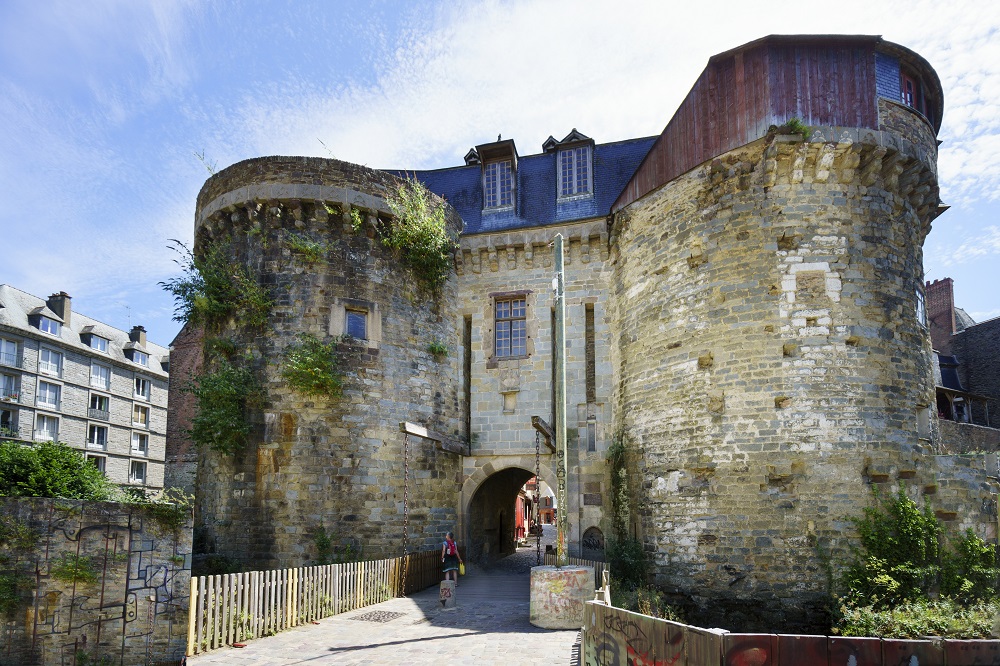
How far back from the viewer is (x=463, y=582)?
15.7 metres

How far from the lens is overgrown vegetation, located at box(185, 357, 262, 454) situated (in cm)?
1443

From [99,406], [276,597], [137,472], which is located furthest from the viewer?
Result: [137,472]

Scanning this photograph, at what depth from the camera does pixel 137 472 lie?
40969mm

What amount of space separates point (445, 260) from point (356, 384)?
3678 mm

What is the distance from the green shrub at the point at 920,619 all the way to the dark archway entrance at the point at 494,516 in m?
8.25

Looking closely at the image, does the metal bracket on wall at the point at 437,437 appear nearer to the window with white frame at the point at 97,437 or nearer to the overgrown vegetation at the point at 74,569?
the overgrown vegetation at the point at 74,569

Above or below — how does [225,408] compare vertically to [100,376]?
below

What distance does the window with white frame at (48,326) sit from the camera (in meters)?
35.2

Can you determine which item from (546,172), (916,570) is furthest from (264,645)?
(546,172)

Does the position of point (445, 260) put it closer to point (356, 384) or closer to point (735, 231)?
point (356, 384)

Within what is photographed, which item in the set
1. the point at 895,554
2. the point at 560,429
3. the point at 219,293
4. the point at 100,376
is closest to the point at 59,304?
the point at 100,376

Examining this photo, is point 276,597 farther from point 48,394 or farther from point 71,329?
point 71,329

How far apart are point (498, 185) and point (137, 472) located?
32.8 m

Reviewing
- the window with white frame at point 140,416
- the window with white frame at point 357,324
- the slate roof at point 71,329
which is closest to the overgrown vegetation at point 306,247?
the window with white frame at point 357,324
